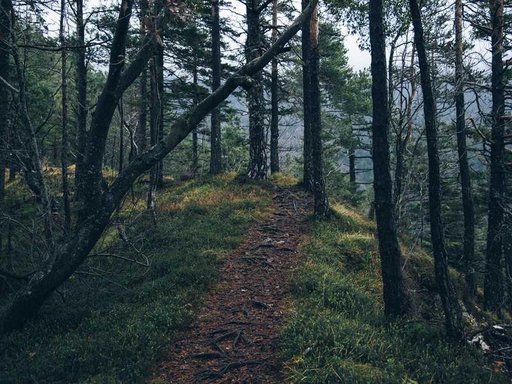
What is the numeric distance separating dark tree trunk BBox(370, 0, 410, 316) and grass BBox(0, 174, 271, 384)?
14.6 feet

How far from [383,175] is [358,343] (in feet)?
11.6

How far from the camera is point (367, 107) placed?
28656mm

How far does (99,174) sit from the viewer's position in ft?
25.6

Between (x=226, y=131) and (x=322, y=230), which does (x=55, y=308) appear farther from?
(x=226, y=131)

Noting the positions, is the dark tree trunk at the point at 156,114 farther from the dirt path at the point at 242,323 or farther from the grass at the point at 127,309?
the dirt path at the point at 242,323

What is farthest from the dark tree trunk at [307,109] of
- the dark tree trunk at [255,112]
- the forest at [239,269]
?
the dark tree trunk at [255,112]

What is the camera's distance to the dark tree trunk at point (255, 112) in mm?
18250

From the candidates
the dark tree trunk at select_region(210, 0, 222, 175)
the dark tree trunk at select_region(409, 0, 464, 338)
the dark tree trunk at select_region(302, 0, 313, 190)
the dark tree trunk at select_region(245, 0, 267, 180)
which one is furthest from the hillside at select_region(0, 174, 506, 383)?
the dark tree trunk at select_region(210, 0, 222, 175)

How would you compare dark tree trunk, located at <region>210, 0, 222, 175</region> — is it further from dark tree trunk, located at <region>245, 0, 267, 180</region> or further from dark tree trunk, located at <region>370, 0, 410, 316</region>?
dark tree trunk, located at <region>370, 0, 410, 316</region>

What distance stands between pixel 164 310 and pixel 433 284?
8508 mm

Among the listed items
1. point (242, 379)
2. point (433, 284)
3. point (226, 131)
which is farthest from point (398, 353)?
point (226, 131)

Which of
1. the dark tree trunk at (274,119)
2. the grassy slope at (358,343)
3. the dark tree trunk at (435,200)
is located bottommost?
the grassy slope at (358,343)

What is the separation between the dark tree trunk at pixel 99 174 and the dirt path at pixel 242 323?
9.20 ft

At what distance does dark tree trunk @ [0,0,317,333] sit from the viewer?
299 inches
